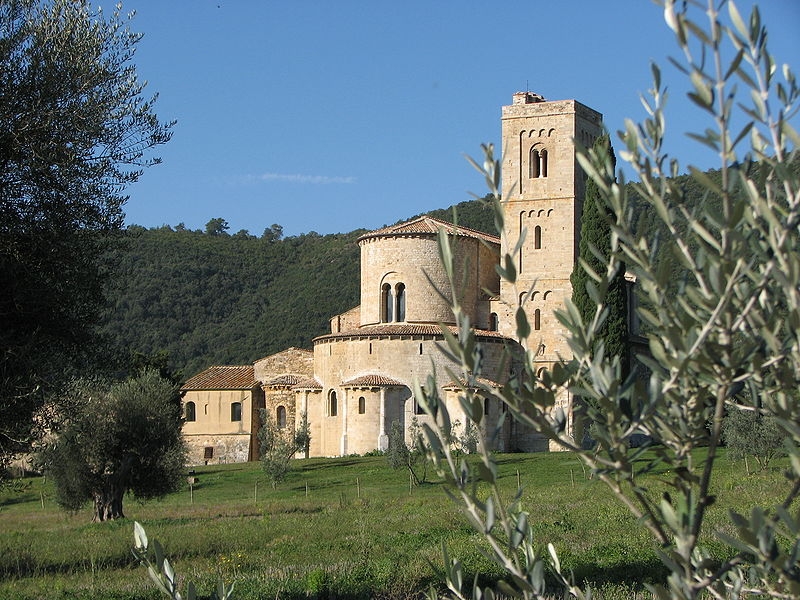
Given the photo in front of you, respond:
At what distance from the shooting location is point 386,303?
134 ft

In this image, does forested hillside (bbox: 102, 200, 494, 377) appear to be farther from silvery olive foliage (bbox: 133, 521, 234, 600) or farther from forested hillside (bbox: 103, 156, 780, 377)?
silvery olive foliage (bbox: 133, 521, 234, 600)

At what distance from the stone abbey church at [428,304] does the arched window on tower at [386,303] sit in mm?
51

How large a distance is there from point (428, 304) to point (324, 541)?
24774 mm

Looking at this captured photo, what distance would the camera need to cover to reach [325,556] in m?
13.7

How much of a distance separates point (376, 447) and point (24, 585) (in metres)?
25.8

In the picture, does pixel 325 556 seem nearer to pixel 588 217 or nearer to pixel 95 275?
pixel 95 275

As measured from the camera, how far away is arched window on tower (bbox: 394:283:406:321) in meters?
40.4

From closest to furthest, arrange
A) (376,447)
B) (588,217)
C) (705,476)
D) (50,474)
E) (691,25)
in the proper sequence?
(691,25)
(705,476)
(50,474)
(588,217)
(376,447)

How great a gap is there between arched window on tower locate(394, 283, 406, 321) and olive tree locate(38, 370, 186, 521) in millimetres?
18067

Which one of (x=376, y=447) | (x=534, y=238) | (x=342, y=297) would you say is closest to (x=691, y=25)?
(x=376, y=447)

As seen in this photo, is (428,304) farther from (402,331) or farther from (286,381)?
(286,381)

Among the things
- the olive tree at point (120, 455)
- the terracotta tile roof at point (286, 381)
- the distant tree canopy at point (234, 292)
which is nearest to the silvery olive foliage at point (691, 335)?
the olive tree at point (120, 455)

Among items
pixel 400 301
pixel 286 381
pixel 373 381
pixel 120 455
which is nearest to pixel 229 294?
pixel 286 381

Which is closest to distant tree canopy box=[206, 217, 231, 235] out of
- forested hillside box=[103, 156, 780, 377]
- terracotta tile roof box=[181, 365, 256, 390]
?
forested hillside box=[103, 156, 780, 377]
